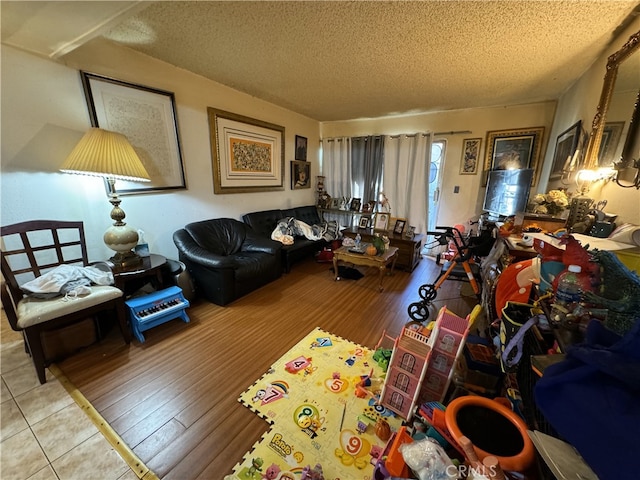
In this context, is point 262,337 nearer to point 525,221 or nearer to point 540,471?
point 540,471

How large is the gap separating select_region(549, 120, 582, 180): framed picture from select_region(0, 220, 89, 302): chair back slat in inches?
176

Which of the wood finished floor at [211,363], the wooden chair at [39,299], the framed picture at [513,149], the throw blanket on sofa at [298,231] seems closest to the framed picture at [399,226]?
the throw blanket on sofa at [298,231]

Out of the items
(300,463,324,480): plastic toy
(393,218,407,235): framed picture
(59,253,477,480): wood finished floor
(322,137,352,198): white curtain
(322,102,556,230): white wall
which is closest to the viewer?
(300,463,324,480): plastic toy

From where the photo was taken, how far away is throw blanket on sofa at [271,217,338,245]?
3536mm

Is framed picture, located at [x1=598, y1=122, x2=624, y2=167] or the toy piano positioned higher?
framed picture, located at [x1=598, y1=122, x2=624, y2=167]

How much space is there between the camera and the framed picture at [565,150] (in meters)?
2.25

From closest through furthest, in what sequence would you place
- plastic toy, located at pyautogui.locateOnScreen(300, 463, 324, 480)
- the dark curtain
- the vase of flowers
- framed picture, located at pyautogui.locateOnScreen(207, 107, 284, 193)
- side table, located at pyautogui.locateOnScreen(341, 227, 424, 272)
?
plastic toy, located at pyautogui.locateOnScreen(300, 463, 324, 480) → the vase of flowers → framed picture, located at pyautogui.locateOnScreen(207, 107, 284, 193) → side table, located at pyautogui.locateOnScreen(341, 227, 424, 272) → the dark curtain

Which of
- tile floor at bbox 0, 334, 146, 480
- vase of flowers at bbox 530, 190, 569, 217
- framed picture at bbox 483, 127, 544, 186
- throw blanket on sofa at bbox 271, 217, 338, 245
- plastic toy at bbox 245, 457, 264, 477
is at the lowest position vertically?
plastic toy at bbox 245, 457, 264, 477

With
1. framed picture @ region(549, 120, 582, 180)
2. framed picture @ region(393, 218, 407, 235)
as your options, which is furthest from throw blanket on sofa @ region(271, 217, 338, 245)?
framed picture @ region(549, 120, 582, 180)

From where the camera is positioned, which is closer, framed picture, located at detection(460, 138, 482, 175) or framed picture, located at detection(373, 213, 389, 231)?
framed picture, located at detection(460, 138, 482, 175)

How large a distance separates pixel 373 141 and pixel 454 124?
129 cm

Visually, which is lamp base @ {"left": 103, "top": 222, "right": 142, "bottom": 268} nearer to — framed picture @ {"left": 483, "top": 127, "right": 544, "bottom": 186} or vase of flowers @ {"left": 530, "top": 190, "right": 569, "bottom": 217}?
vase of flowers @ {"left": 530, "top": 190, "right": 569, "bottom": 217}

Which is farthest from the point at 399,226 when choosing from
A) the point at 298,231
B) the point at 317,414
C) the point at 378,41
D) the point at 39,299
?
the point at 39,299

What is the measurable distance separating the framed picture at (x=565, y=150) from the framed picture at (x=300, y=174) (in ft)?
11.7
